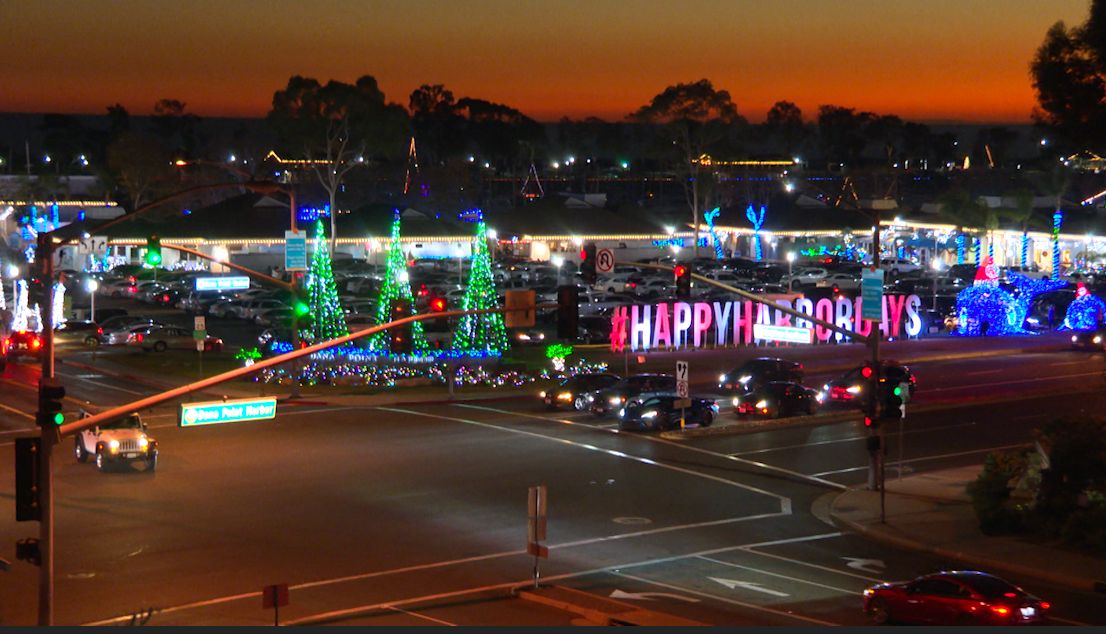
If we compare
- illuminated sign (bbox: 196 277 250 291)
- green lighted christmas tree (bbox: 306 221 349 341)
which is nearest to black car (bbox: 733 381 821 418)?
green lighted christmas tree (bbox: 306 221 349 341)

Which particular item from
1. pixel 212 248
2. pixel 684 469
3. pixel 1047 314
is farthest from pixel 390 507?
pixel 212 248

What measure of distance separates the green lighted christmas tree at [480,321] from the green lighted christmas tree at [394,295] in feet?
4.97

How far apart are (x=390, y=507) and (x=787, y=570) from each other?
9129 millimetres

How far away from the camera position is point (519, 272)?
9200cm

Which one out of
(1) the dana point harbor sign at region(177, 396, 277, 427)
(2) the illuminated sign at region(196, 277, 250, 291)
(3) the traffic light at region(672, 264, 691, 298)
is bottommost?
(1) the dana point harbor sign at region(177, 396, 277, 427)

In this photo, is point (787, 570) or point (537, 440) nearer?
point (787, 570)

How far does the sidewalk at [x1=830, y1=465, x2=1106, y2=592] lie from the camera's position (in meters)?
26.3

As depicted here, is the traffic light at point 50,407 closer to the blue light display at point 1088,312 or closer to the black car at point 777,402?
the black car at point 777,402

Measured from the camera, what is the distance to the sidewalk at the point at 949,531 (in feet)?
86.4

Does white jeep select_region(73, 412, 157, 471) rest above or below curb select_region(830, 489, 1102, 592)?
above

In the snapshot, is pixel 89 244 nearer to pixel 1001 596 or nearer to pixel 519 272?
pixel 519 272

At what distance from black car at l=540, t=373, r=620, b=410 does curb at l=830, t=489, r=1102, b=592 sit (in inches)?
595

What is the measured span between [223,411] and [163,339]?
4083 centimetres

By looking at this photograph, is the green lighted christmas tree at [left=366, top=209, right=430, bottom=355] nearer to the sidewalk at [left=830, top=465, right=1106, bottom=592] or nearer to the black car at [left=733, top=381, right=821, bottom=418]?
the black car at [left=733, top=381, right=821, bottom=418]
